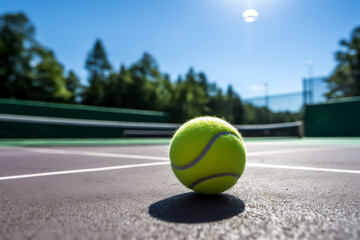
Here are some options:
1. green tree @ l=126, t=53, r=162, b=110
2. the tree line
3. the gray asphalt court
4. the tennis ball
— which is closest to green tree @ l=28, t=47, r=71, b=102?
the tree line

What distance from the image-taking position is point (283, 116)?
2333 centimetres

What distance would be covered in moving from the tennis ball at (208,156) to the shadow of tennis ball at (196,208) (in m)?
0.11

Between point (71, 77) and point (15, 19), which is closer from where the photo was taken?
point (15, 19)

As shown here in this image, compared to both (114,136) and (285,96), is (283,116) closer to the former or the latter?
(285,96)

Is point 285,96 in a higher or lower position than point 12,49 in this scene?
lower

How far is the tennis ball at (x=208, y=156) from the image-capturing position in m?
2.49

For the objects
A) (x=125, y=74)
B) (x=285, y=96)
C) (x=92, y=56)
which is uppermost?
(x=92, y=56)

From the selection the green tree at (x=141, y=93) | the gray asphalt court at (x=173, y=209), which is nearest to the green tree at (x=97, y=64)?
the green tree at (x=141, y=93)

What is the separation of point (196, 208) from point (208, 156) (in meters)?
0.46

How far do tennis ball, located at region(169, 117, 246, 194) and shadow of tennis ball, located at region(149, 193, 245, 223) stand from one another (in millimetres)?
113

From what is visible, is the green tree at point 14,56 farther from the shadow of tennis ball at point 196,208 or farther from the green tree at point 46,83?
the shadow of tennis ball at point 196,208

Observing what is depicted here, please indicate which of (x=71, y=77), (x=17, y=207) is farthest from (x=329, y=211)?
(x=71, y=77)

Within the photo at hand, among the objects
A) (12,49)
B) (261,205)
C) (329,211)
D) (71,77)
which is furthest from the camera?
(71,77)

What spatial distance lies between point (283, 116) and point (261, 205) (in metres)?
22.4
